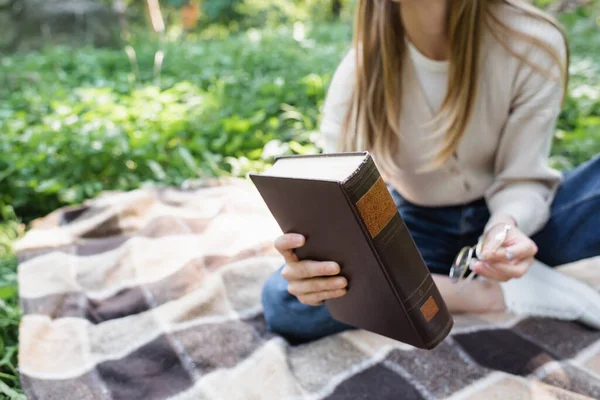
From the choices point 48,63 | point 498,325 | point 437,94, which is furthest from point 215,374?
point 48,63

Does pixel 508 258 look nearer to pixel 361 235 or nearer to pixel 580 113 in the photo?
pixel 361 235

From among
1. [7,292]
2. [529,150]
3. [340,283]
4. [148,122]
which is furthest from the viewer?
[148,122]

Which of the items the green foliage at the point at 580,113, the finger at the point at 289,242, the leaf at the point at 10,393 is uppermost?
the finger at the point at 289,242

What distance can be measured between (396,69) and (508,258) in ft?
1.32

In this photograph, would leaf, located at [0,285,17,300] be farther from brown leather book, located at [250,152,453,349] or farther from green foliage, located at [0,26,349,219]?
brown leather book, located at [250,152,453,349]

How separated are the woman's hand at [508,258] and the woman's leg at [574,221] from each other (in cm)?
23

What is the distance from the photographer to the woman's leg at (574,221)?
1.00 m

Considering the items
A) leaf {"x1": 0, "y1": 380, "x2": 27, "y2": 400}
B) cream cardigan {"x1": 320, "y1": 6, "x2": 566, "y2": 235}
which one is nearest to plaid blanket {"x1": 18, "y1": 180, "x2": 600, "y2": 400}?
leaf {"x1": 0, "y1": 380, "x2": 27, "y2": 400}

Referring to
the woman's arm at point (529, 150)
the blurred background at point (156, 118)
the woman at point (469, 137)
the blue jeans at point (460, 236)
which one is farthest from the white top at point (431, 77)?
the blurred background at point (156, 118)

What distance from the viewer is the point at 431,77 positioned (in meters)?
1.00

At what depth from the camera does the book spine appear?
2.03 feet

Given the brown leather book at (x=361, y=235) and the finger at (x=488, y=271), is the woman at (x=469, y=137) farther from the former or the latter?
the brown leather book at (x=361, y=235)

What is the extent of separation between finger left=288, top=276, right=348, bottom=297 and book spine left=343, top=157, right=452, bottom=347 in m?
0.09

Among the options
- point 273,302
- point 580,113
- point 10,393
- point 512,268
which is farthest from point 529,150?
point 580,113
